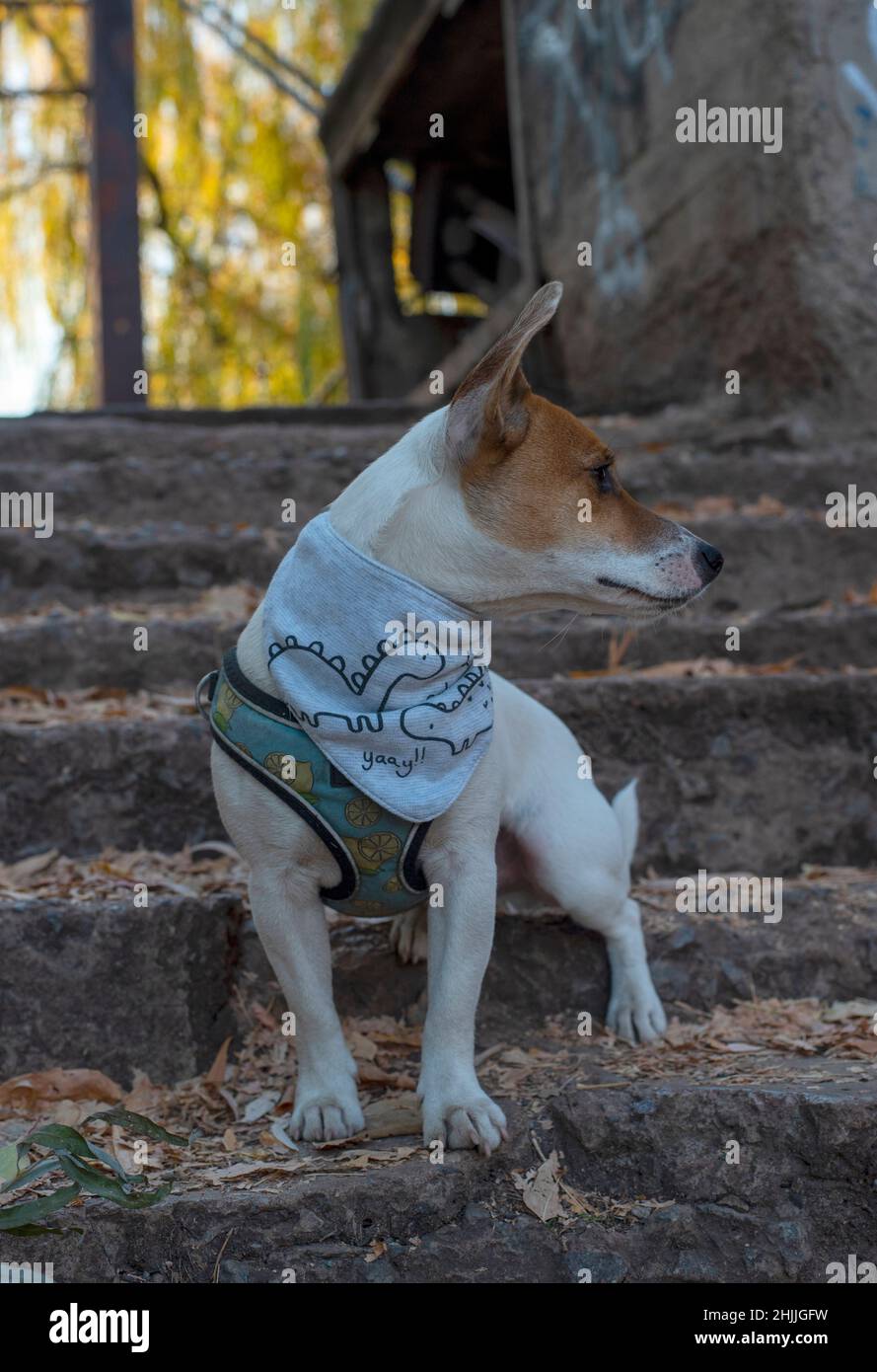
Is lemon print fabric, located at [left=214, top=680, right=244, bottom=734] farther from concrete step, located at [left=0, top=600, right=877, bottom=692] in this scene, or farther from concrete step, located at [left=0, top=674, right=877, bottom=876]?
concrete step, located at [left=0, top=600, right=877, bottom=692]

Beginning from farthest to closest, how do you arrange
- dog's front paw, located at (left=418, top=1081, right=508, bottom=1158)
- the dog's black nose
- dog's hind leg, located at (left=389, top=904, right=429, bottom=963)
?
dog's hind leg, located at (left=389, top=904, right=429, bottom=963) < the dog's black nose < dog's front paw, located at (left=418, top=1081, right=508, bottom=1158)

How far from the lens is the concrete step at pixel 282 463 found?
4.45 meters

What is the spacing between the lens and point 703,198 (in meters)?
5.18

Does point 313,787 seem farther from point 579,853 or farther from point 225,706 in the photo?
point 579,853

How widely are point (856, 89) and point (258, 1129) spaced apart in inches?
159

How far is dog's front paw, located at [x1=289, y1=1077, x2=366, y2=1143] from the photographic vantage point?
2250 mm

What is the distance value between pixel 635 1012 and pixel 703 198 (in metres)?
3.58

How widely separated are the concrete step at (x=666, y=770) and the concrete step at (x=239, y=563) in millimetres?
721

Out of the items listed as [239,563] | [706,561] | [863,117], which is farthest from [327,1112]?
[863,117]

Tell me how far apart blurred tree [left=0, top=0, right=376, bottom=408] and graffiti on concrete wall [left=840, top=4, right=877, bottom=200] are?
5205mm

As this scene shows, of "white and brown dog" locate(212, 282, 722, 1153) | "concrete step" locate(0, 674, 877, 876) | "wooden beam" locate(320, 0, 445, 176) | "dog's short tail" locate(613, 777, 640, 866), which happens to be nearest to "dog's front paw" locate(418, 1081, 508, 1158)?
"white and brown dog" locate(212, 282, 722, 1153)

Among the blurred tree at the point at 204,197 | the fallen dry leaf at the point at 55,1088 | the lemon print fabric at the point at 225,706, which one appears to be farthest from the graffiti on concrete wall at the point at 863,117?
the blurred tree at the point at 204,197
